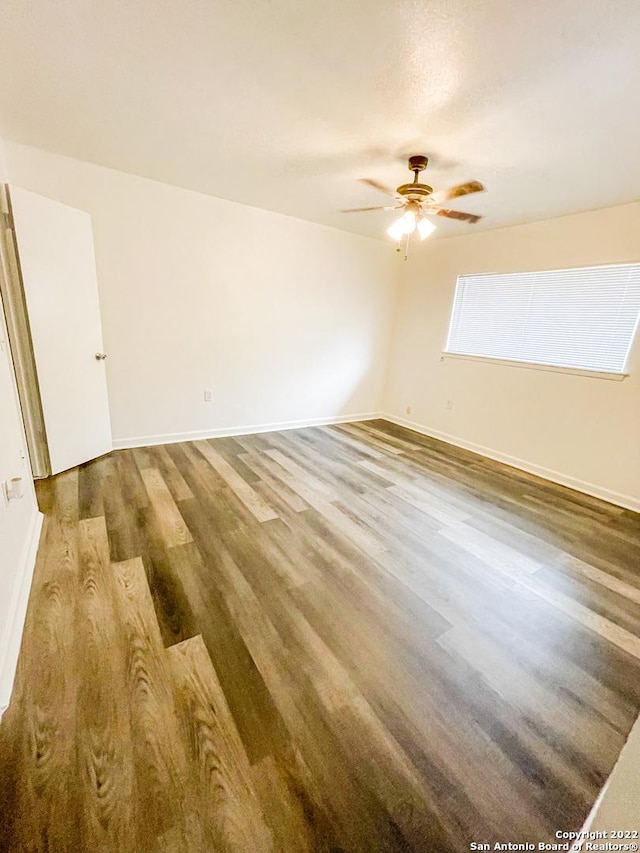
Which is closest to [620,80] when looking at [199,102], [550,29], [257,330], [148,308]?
[550,29]

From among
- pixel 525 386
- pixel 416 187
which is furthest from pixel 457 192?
pixel 525 386

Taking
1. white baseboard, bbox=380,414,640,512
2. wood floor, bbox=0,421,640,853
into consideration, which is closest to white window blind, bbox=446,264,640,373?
white baseboard, bbox=380,414,640,512

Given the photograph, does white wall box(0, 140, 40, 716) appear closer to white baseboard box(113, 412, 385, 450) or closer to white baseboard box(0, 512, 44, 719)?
white baseboard box(0, 512, 44, 719)

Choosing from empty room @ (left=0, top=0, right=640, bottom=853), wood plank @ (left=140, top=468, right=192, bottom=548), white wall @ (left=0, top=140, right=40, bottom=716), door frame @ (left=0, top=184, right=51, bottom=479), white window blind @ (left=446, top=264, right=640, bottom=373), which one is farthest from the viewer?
white window blind @ (left=446, top=264, right=640, bottom=373)

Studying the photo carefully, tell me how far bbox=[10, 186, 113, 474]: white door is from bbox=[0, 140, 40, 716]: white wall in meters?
0.70

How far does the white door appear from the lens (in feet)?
8.26

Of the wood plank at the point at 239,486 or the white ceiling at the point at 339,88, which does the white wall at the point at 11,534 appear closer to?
the wood plank at the point at 239,486

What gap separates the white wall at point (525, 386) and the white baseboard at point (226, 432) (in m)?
0.92

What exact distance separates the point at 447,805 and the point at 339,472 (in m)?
2.38

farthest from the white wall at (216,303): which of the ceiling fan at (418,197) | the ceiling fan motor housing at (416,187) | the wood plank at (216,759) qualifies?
A: the wood plank at (216,759)

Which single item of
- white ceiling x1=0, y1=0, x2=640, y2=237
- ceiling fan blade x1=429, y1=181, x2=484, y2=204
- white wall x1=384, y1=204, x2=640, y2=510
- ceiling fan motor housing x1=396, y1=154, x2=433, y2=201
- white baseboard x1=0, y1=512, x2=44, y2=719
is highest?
white ceiling x1=0, y1=0, x2=640, y2=237

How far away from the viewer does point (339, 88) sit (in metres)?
1.72

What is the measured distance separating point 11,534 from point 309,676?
1499 millimetres

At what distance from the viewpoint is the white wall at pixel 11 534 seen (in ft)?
4.31
